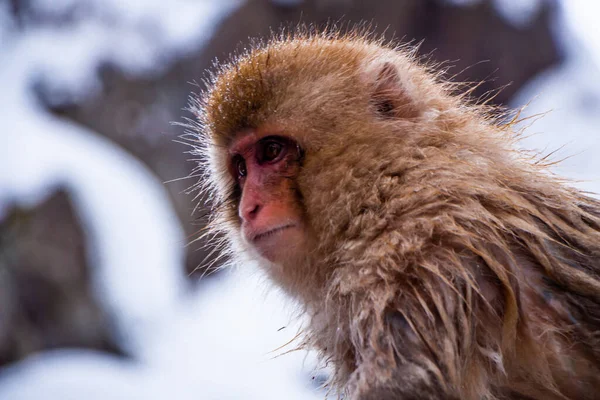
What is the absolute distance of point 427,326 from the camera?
5.49 feet

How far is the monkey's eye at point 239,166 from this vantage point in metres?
2.44

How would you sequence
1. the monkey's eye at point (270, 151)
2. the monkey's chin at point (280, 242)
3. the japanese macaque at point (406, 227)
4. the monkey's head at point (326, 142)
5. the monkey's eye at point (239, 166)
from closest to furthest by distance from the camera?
the japanese macaque at point (406, 227)
the monkey's head at point (326, 142)
the monkey's chin at point (280, 242)
the monkey's eye at point (270, 151)
the monkey's eye at point (239, 166)

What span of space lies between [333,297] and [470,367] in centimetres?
48

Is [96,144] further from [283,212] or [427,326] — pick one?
[427,326]

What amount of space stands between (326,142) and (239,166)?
1.56 ft

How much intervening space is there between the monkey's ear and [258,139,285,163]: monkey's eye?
0.37 m

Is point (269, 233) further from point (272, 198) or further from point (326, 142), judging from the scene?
point (326, 142)

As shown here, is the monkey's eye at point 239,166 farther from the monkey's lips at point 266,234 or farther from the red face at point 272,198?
the monkey's lips at point 266,234

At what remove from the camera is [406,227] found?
182 cm

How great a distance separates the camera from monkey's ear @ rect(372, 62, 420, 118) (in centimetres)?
219

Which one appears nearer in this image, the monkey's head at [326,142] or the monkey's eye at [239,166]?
the monkey's head at [326,142]

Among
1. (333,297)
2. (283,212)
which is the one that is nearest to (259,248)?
(283,212)

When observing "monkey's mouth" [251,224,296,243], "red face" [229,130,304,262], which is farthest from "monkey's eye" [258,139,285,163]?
"monkey's mouth" [251,224,296,243]

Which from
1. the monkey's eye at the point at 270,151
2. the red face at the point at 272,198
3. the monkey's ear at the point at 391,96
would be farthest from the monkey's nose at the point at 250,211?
the monkey's ear at the point at 391,96
